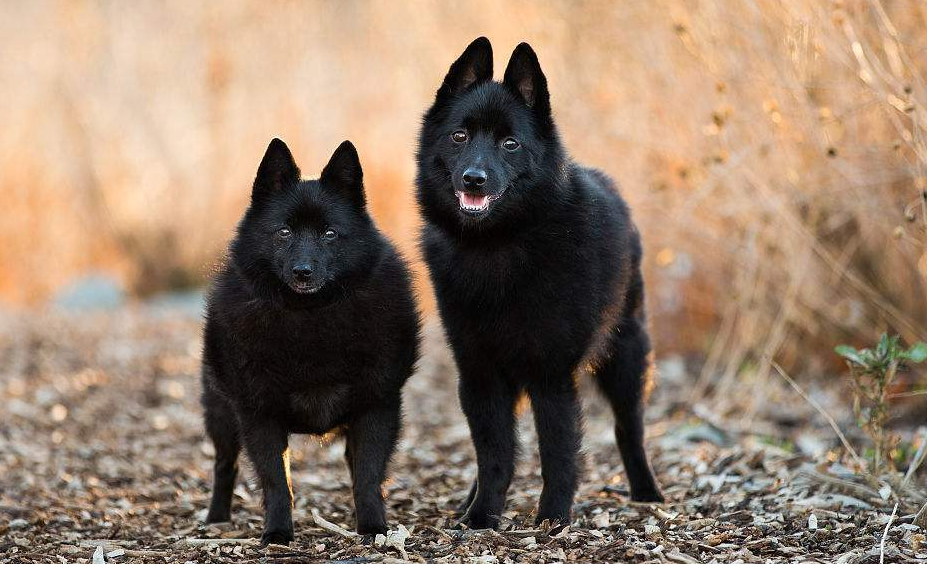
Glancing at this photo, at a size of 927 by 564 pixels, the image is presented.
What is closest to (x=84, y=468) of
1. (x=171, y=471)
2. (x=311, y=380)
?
(x=171, y=471)

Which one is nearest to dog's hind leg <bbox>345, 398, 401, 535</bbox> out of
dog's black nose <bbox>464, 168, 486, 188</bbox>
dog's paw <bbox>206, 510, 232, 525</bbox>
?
dog's paw <bbox>206, 510, 232, 525</bbox>

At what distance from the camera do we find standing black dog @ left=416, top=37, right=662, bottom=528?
12.9 ft

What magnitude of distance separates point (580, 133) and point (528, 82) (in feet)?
11.9

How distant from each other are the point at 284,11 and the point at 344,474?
350 inches

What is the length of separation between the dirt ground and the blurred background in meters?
0.83

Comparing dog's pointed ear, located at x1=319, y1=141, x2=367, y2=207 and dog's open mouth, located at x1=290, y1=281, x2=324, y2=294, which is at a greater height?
dog's pointed ear, located at x1=319, y1=141, x2=367, y2=207

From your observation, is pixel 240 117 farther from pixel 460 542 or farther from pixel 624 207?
pixel 460 542

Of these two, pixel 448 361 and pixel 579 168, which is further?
pixel 448 361

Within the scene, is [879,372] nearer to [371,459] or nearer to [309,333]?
[371,459]

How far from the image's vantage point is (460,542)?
12.2ft

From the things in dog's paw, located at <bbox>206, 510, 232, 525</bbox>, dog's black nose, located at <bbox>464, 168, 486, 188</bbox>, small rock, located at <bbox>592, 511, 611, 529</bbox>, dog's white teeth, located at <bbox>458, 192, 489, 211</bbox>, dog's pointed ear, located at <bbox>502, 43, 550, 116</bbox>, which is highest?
dog's pointed ear, located at <bbox>502, 43, 550, 116</bbox>

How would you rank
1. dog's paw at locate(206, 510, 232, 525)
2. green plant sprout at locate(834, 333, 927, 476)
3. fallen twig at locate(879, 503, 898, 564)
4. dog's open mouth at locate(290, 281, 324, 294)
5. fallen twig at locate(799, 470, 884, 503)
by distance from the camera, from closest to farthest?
1. fallen twig at locate(879, 503, 898, 564)
2. dog's open mouth at locate(290, 281, 324, 294)
3. green plant sprout at locate(834, 333, 927, 476)
4. fallen twig at locate(799, 470, 884, 503)
5. dog's paw at locate(206, 510, 232, 525)

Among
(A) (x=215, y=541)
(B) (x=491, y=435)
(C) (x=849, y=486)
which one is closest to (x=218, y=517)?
(A) (x=215, y=541)

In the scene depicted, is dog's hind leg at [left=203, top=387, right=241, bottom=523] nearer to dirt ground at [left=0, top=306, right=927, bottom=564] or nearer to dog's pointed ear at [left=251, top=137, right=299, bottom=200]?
dirt ground at [left=0, top=306, right=927, bottom=564]
